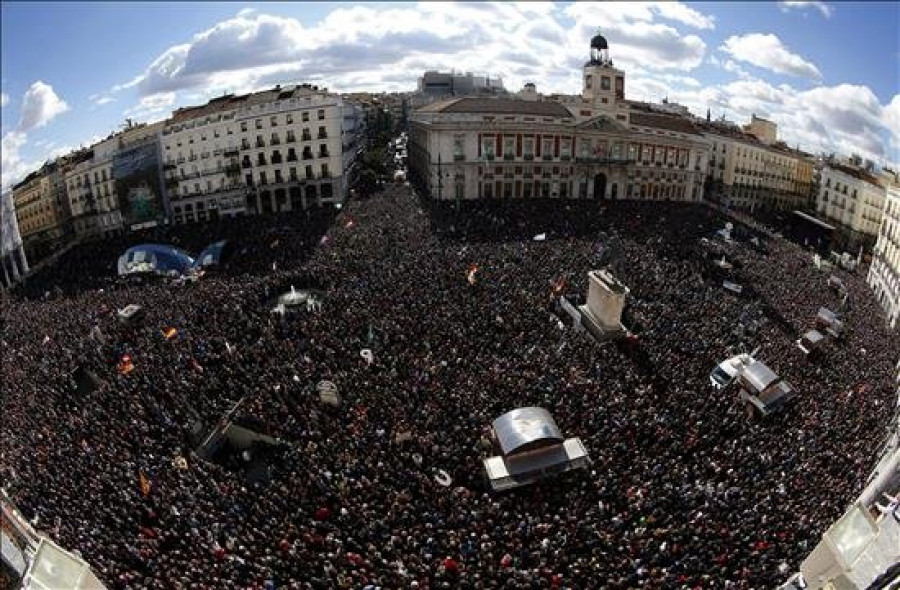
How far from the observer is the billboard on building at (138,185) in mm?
Answer: 63125

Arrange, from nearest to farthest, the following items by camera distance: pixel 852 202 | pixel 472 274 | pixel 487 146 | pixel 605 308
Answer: pixel 605 308, pixel 472 274, pixel 487 146, pixel 852 202

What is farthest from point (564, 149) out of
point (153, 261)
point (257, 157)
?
point (153, 261)

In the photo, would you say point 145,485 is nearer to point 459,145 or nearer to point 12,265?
point 459,145

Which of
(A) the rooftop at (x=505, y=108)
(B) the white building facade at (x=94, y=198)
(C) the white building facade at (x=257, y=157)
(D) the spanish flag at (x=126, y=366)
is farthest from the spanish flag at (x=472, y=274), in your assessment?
(B) the white building facade at (x=94, y=198)

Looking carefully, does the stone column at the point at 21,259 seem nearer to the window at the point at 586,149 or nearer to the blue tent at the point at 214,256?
the blue tent at the point at 214,256

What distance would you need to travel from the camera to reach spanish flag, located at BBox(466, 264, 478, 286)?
3747 centimetres

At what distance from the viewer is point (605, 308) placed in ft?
105

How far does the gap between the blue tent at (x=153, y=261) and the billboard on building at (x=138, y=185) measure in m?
18.5

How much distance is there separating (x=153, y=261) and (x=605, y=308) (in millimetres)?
35566

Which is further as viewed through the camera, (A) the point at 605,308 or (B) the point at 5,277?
(B) the point at 5,277

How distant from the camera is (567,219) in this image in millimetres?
54500

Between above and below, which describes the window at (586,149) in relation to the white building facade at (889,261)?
above

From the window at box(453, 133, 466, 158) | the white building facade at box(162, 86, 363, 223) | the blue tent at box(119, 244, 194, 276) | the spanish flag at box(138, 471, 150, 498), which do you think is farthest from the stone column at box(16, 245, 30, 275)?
the spanish flag at box(138, 471, 150, 498)

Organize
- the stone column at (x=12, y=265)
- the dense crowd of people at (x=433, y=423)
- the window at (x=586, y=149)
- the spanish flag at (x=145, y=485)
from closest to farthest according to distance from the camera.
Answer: the dense crowd of people at (x=433, y=423)
the spanish flag at (x=145, y=485)
the stone column at (x=12, y=265)
the window at (x=586, y=149)
